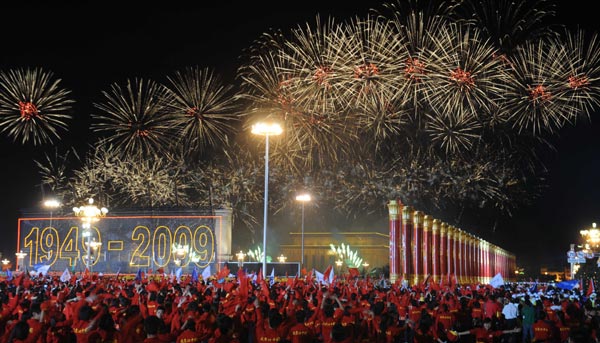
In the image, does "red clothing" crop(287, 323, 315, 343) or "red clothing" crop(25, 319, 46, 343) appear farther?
"red clothing" crop(287, 323, 315, 343)

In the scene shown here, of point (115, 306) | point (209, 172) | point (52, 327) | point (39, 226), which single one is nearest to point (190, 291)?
point (115, 306)

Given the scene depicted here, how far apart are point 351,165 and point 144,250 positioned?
22.0 m

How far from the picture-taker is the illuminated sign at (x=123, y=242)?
5354cm

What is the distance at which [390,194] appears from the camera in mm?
66688

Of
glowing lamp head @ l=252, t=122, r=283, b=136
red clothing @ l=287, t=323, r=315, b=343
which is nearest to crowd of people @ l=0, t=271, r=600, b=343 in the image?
red clothing @ l=287, t=323, r=315, b=343

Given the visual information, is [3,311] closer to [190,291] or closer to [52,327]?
[52,327]

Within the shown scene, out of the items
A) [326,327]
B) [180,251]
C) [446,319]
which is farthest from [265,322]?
[180,251]

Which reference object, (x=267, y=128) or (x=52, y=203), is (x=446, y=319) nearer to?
(x=267, y=128)

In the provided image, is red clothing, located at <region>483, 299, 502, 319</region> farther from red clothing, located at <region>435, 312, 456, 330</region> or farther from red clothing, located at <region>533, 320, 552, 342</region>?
red clothing, located at <region>533, 320, 552, 342</region>

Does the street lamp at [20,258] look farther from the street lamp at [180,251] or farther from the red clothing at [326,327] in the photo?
the red clothing at [326,327]

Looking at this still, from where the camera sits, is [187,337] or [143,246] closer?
[187,337]

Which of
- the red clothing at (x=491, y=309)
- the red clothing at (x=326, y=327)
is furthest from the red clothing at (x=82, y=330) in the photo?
the red clothing at (x=491, y=309)

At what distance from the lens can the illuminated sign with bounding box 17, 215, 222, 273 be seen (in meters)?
53.5

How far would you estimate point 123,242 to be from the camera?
5600 cm
